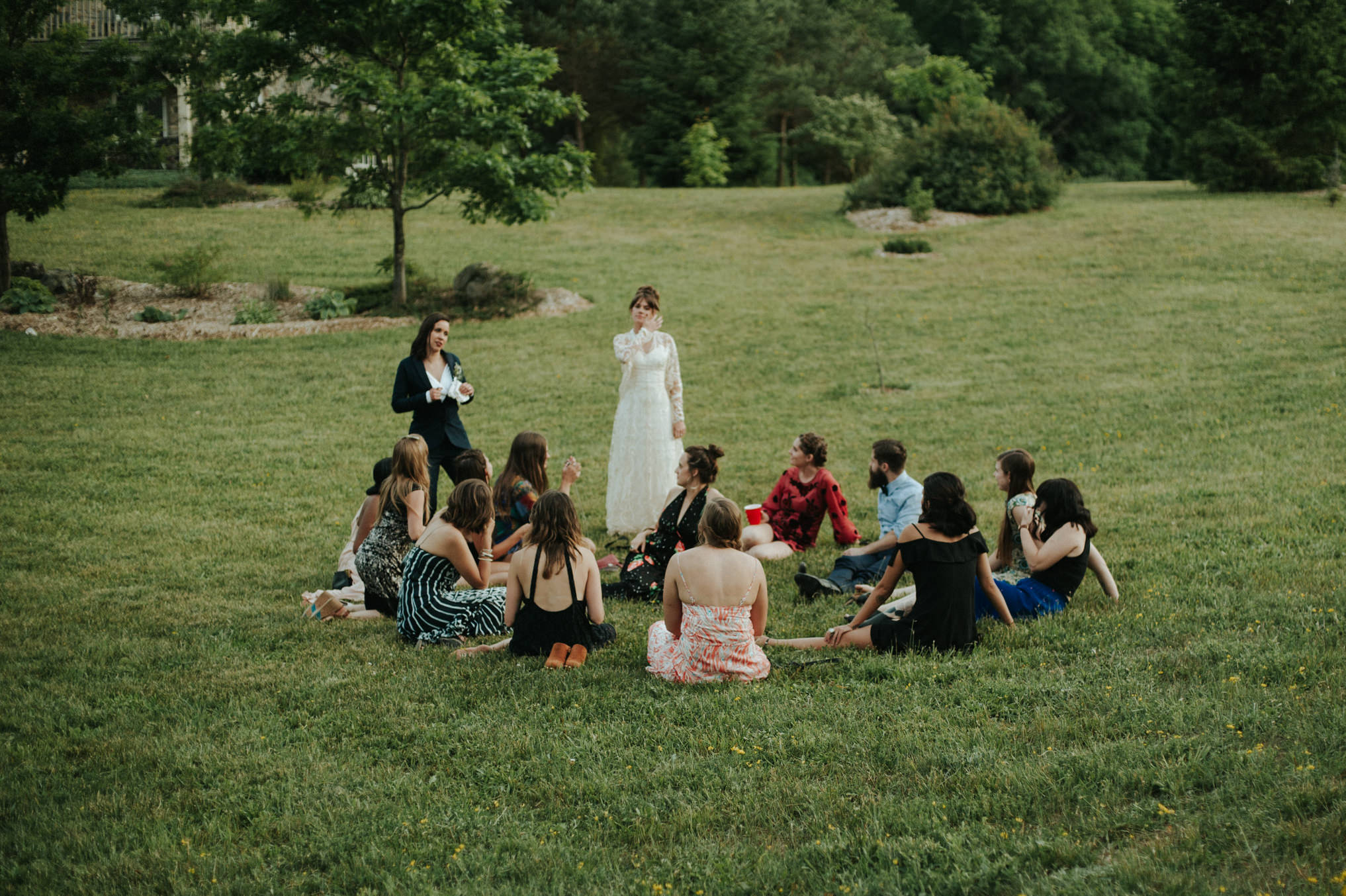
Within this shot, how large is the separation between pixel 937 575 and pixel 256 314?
16.1 meters

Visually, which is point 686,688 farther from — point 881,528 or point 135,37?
point 135,37

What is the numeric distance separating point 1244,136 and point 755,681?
30.4 m

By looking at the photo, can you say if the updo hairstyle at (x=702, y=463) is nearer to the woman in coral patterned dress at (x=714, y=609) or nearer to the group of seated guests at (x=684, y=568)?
the group of seated guests at (x=684, y=568)

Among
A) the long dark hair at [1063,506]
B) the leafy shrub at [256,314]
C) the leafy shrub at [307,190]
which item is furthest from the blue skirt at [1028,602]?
the leafy shrub at [307,190]

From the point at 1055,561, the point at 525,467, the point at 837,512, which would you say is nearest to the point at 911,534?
the point at 1055,561

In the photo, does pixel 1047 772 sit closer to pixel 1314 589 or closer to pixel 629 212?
pixel 1314 589

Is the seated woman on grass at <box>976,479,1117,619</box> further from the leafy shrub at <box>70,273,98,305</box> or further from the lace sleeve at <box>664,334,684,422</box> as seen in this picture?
the leafy shrub at <box>70,273,98,305</box>

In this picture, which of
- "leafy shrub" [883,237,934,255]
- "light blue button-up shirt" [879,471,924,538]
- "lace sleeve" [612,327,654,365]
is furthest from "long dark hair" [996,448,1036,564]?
"leafy shrub" [883,237,934,255]

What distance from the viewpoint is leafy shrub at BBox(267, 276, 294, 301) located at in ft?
64.7

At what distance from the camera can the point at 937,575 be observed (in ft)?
19.0

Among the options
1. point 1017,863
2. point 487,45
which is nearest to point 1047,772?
point 1017,863

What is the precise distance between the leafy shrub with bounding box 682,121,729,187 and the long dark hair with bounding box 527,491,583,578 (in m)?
37.1

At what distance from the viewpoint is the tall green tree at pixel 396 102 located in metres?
18.0

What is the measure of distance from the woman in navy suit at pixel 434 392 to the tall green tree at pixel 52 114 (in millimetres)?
12577
